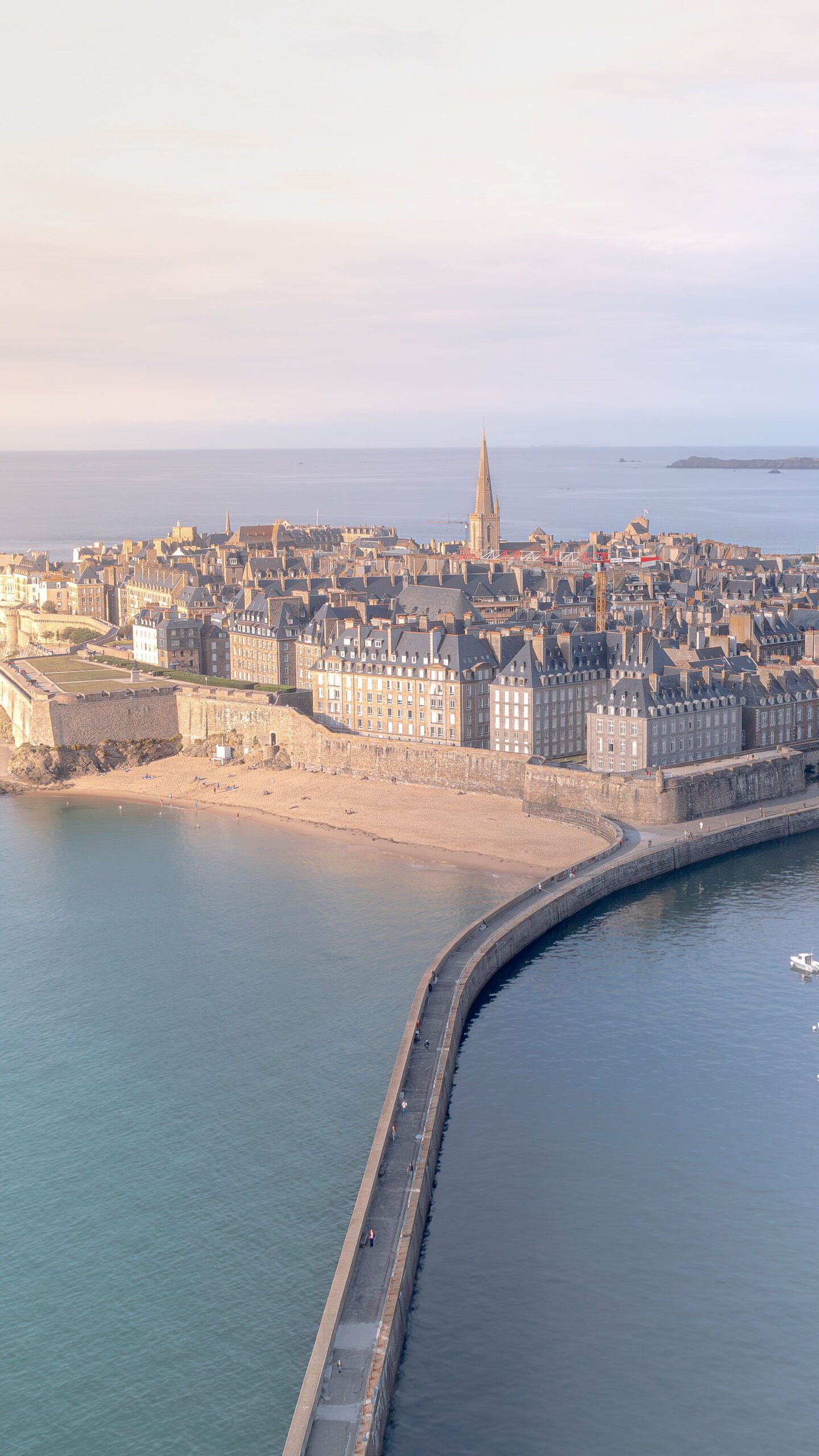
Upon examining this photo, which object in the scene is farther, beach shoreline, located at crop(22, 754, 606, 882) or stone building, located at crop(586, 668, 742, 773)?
stone building, located at crop(586, 668, 742, 773)

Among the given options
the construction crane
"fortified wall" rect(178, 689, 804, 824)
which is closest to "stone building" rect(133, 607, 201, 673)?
"fortified wall" rect(178, 689, 804, 824)

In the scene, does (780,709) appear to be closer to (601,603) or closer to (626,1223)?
(601,603)

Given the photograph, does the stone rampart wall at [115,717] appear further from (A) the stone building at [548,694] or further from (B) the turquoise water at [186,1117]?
(A) the stone building at [548,694]

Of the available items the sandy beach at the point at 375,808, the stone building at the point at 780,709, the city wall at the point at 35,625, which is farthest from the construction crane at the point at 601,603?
the city wall at the point at 35,625

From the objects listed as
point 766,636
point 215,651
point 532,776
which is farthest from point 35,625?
point 532,776

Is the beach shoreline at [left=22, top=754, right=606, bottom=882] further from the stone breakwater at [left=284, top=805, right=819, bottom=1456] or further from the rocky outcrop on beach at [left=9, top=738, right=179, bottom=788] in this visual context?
the stone breakwater at [left=284, top=805, right=819, bottom=1456]
